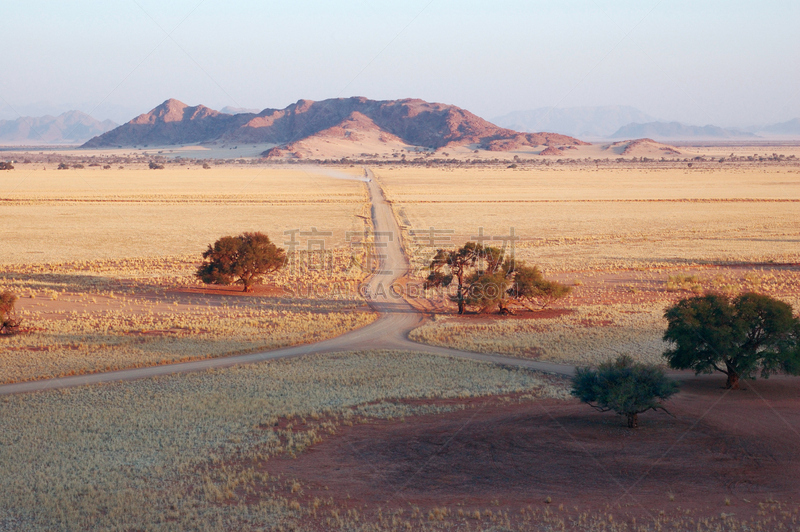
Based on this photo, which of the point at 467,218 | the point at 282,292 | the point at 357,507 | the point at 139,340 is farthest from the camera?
the point at 467,218

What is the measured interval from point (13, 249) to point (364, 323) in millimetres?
34503

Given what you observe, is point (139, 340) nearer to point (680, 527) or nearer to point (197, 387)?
point (197, 387)

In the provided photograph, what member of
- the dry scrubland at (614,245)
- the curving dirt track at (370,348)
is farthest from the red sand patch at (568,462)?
the dry scrubland at (614,245)

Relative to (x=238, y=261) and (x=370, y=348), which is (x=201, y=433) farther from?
(x=238, y=261)

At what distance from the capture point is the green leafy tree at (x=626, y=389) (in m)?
15.2

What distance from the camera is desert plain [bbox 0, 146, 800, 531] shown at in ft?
39.8

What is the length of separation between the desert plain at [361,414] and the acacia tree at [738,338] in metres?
0.82

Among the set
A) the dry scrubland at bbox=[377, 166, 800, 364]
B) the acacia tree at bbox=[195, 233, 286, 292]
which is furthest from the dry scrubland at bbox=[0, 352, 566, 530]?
the acacia tree at bbox=[195, 233, 286, 292]

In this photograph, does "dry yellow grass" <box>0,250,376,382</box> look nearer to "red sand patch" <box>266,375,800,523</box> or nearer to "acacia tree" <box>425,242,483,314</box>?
"acacia tree" <box>425,242,483,314</box>

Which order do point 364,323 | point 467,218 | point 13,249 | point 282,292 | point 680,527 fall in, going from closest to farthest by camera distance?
1. point 680,527
2. point 364,323
3. point 282,292
4. point 13,249
5. point 467,218

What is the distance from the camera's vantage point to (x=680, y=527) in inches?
437

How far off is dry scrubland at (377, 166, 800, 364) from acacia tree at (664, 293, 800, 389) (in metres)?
3.10

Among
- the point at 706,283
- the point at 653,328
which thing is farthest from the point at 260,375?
the point at 706,283

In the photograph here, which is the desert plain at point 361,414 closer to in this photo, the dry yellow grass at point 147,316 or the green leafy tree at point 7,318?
the dry yellow grass at point 147,316
